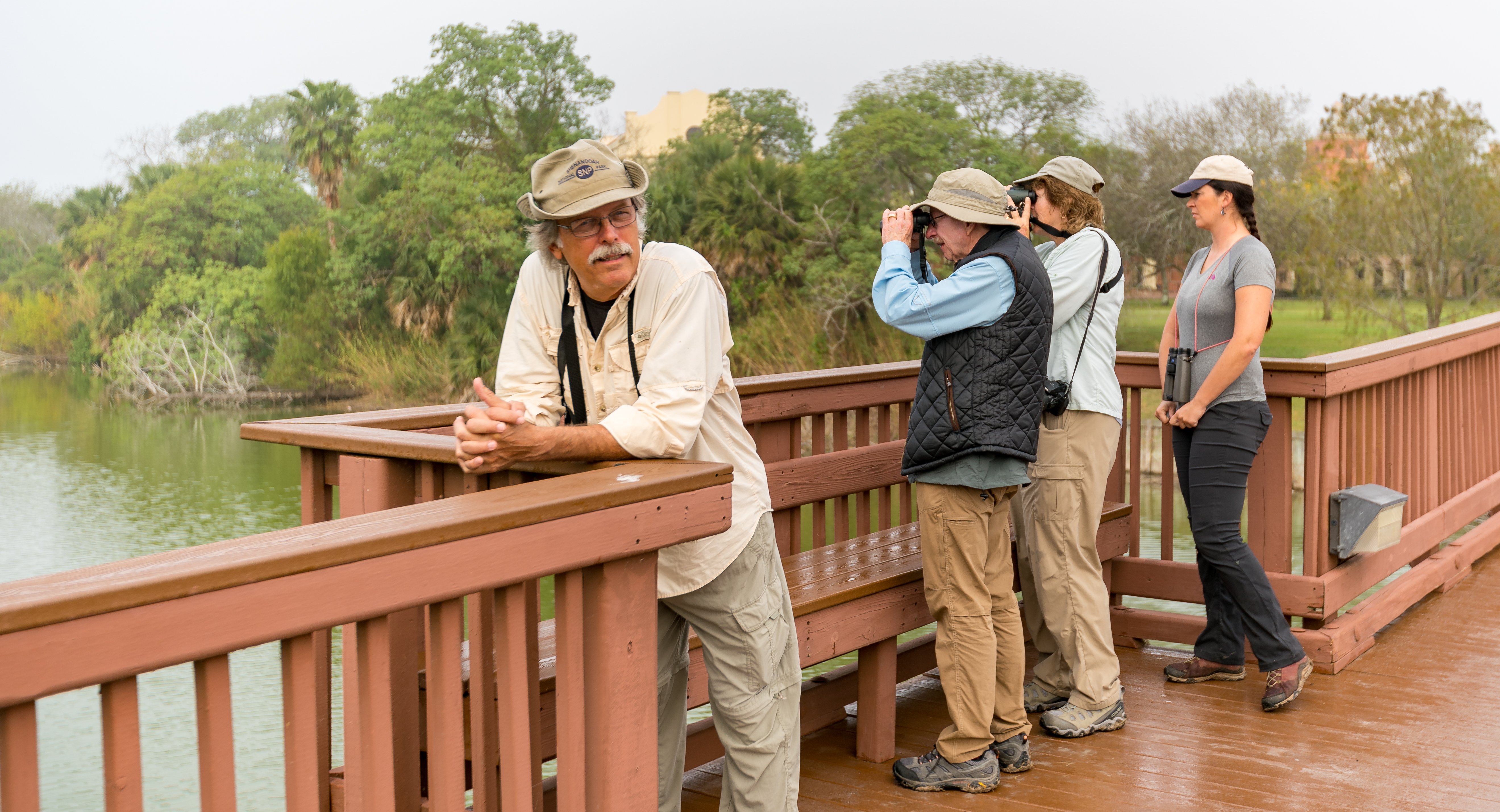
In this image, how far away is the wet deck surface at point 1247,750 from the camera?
9.82ft

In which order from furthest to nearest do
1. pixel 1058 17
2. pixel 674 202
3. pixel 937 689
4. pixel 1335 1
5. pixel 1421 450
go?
pixel 1058 17 → pixel 1335 1 → pixel 674 202 → pixel 1421 450 → pixel 937 689

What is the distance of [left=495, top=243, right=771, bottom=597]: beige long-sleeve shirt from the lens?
2.03 m

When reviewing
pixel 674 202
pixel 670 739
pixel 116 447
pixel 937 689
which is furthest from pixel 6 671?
pixel 116 447

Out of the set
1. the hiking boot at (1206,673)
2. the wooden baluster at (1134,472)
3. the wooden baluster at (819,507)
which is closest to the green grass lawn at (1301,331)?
the wooden baluster at (1134,472)

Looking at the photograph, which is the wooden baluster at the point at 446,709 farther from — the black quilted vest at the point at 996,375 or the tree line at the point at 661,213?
the tree line at the point at 661,213

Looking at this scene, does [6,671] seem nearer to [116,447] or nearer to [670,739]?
[670,739]

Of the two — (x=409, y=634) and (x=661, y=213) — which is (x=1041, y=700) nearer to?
(x=409, y=634)

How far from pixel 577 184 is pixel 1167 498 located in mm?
3017

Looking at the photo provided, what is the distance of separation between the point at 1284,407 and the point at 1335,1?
65.1 meters

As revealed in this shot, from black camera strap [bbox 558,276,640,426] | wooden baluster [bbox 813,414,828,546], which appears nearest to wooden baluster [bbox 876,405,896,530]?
wooden baluster [bbox 813,414,828,546]

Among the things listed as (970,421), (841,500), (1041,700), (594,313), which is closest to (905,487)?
(841,500)

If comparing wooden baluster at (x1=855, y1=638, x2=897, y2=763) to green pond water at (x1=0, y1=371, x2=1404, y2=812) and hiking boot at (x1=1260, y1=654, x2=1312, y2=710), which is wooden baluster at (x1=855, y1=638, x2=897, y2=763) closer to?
hiking boot at (x1=1260, y1=654, x2=1312, y2=710)

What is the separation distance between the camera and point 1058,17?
67.3 m

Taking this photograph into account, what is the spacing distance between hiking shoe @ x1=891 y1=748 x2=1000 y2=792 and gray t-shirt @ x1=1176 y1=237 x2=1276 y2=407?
1.27 meters
